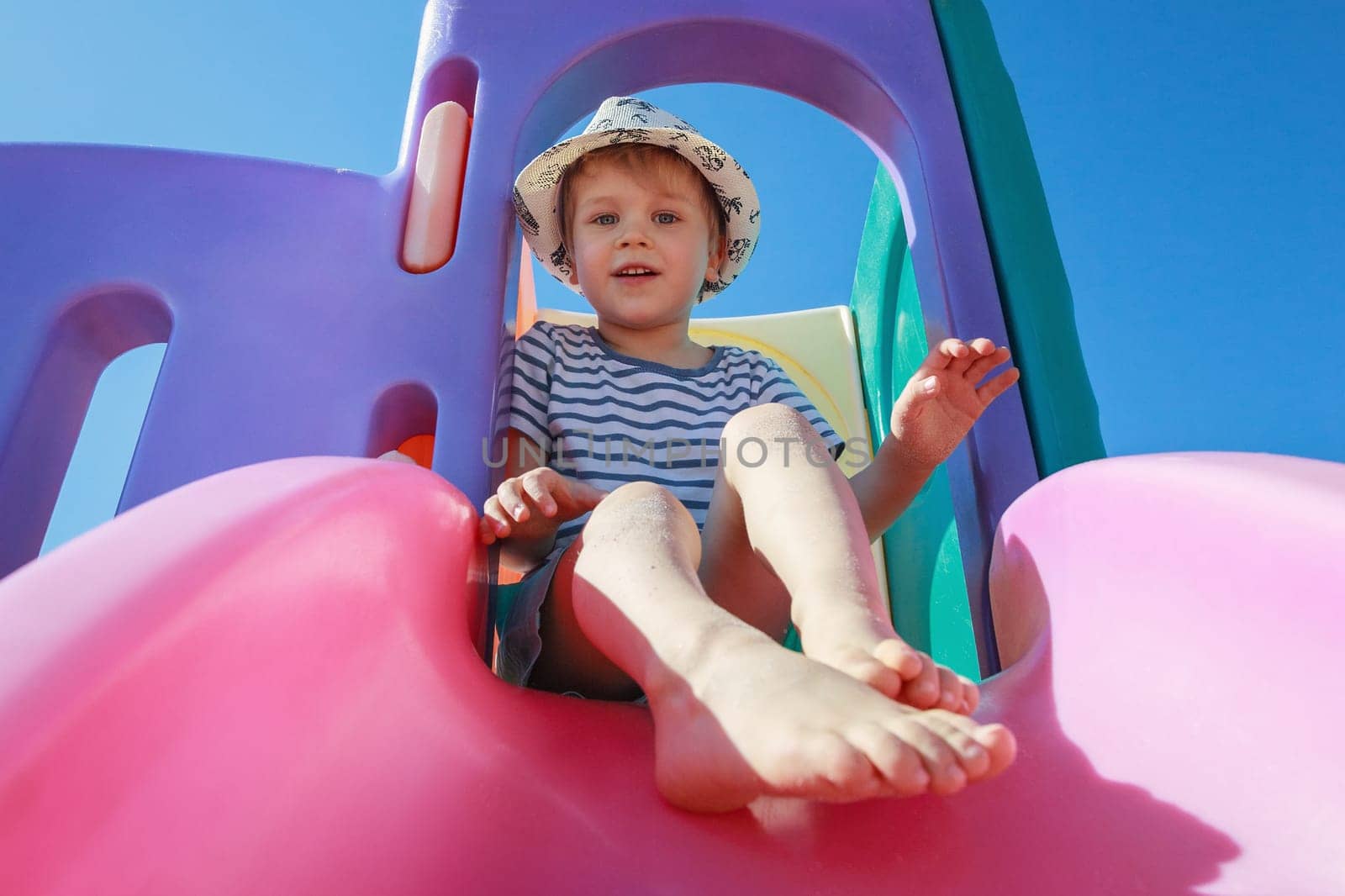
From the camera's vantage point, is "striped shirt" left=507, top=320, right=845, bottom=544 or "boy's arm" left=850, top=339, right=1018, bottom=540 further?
"striped shirt" left=507, top=320, right=845, bottom=544

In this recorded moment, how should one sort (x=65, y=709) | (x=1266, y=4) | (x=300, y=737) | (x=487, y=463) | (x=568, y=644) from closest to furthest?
(x=65, y=709) < (x=300, y=737) < (x=568, y=644) < (x=487, y=463) < (x=1266, y=4)

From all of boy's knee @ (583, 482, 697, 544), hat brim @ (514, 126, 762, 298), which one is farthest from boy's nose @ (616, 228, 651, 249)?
boy's knee @ (583, 482, 697, 544)

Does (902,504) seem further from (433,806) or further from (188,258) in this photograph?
(188,258)

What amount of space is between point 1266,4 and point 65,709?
1.77 m

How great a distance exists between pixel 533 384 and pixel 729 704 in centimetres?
75

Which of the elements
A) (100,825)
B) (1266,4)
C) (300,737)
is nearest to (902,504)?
(300,737)

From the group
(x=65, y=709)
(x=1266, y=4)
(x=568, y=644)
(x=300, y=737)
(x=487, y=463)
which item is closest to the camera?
(x=65, y=709)

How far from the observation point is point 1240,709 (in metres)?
0.56

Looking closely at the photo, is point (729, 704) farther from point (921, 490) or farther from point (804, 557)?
point (921, 490)

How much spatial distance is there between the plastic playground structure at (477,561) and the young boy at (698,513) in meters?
0.07

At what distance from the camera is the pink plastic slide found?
38 centimetres

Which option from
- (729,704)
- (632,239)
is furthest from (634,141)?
(729,704)

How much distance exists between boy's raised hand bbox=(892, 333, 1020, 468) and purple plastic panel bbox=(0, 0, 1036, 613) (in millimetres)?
109

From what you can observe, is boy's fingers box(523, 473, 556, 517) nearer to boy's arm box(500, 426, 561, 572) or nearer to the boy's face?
boy's arm box(500, 426, 561, 572)
